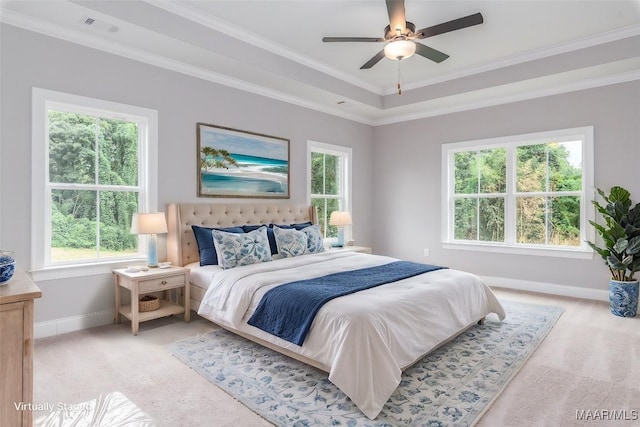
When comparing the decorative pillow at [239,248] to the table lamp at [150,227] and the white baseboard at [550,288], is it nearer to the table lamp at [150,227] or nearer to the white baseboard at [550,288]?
the table lamp at [150,227]

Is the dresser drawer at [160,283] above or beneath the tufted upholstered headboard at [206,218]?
beneath

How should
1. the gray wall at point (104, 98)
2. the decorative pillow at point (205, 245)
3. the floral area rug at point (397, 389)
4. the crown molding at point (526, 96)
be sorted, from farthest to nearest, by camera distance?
1. the crown molding at point (526, 96)
2. the decorative pillow at point (205, 245)
3. the gray wall at point (104, 98)
4. the floral area rug at point (397, 389)

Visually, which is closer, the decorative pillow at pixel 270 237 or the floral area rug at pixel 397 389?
the floral area rug at pixel 397 389

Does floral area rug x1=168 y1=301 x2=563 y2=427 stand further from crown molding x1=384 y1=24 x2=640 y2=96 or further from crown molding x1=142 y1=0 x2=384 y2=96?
crown molding x1=384 y1=24 x2=640 y2=96

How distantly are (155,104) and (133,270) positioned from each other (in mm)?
1771

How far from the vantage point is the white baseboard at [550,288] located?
4.59 m

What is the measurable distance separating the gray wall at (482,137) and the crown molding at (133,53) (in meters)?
2.00

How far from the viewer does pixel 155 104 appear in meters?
3.93

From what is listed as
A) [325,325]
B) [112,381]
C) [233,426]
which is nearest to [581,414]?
[325,325]

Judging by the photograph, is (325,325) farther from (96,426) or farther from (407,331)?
(96,426)

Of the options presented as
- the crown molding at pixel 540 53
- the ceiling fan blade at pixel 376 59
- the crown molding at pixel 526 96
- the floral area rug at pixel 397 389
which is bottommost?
the floral area rug at pixel 397 389

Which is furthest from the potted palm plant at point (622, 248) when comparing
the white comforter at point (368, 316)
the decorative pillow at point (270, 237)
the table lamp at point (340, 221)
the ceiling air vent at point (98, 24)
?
the ceiling air vent at point (98, 24)

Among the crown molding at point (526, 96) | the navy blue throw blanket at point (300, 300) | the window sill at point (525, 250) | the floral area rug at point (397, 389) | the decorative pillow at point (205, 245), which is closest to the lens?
the floral area rug at point (397, 389)

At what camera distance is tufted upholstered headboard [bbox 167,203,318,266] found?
396 centimetres
